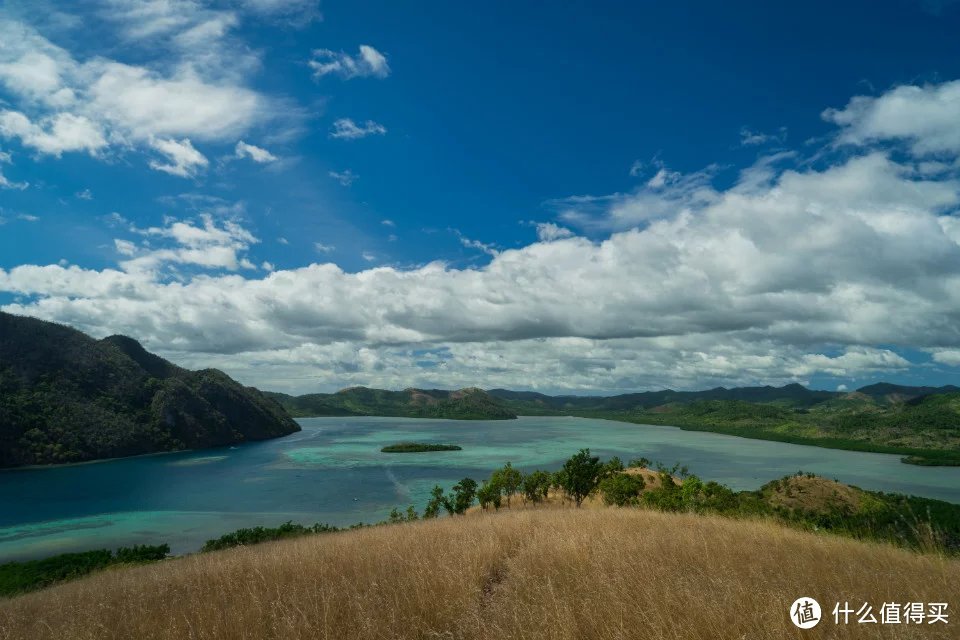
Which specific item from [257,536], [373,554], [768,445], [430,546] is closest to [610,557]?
[430,546]

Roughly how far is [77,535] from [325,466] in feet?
212

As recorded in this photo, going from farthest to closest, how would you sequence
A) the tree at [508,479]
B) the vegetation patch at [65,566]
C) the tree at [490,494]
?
the tree at [508,479]
the tree at [490,494]
the vegetation patch at [65,566]

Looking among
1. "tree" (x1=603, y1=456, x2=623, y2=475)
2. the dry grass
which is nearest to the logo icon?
the dry grass

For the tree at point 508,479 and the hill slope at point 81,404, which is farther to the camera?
the hill slope at point 81,404

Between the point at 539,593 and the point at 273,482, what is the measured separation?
117849mm

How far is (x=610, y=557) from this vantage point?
6.64 metres

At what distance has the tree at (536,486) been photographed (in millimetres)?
71438

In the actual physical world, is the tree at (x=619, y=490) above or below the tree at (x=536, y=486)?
above

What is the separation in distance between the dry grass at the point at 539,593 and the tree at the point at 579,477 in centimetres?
6233

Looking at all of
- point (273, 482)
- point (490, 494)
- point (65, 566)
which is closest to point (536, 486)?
point (490, 494)

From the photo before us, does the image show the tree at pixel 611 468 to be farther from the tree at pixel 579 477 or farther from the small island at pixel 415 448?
the small island at pixel 415 448

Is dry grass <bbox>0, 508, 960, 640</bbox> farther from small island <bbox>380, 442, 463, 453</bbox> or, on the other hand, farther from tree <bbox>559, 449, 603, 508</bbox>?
small island <bbox>380, 442, 463, 453</bbox>

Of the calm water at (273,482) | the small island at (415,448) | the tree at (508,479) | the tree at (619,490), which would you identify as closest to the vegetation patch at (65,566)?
the calm water at (273,482)

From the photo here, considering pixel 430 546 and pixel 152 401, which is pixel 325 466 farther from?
pixel 430 546
